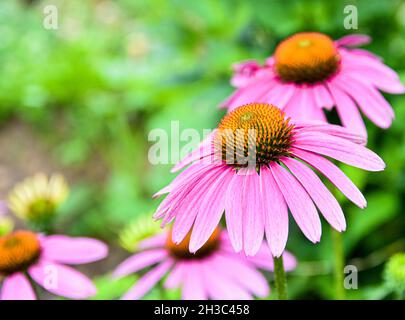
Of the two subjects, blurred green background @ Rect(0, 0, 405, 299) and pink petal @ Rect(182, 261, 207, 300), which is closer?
pink petal @ Rect(182, 261, 207, 300)

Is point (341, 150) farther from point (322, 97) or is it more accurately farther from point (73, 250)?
point (73, 250)

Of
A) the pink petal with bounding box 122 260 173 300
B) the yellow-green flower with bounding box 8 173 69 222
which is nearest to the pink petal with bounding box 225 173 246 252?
the pink petal with bounding box 122 260 173 300

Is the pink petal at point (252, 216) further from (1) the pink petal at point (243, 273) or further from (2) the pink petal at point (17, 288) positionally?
(2) the pink petal at point (17, 288)

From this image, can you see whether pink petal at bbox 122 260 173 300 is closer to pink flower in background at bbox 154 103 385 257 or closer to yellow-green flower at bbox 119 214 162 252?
yellow-green flower at bbox 119 214 162 252

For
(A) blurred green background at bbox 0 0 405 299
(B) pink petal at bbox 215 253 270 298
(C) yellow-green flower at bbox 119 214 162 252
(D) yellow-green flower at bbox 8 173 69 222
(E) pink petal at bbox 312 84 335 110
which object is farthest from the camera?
(A) blurred green background at bbox 0 0 405 299

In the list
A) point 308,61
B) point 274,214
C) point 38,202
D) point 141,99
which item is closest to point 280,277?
point 274,214

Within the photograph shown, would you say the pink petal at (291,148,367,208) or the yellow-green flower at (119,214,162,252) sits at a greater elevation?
the yellow-green flower at (119,214,162,252)

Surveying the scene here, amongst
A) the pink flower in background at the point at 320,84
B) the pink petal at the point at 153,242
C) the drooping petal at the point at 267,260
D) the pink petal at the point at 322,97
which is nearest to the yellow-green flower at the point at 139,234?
the pink petal at the point at 153,242
